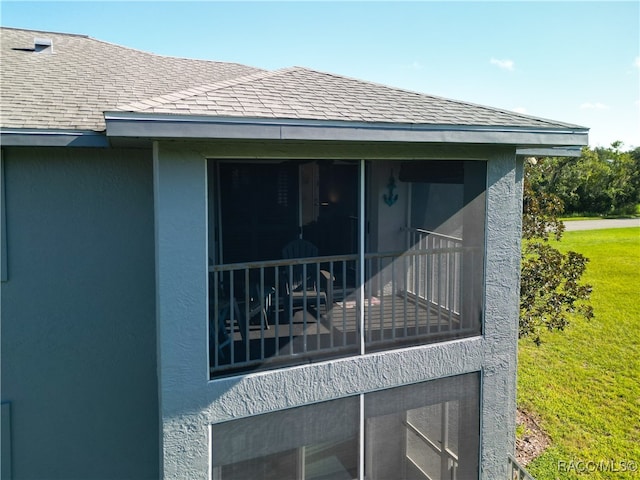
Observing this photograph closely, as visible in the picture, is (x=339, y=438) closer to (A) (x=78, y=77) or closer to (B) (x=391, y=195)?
(B) (x=391, y=195)

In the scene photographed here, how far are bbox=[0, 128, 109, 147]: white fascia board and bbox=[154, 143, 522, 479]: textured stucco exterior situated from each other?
149cm

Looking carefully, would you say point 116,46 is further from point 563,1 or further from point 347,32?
point 563,1

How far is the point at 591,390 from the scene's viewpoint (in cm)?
1268

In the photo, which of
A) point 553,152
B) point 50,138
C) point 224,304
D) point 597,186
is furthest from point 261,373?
point 597,186

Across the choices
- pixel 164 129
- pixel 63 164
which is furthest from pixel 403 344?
pixel 63 164

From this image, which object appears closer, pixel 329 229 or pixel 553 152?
pixel 553 152

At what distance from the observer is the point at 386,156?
18.1 ft


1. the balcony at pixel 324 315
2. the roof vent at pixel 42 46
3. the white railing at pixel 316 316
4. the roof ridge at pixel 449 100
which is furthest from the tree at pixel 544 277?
the roof vent at pixel 42 46

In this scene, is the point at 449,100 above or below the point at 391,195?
above

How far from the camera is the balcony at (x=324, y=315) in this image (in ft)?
17.9

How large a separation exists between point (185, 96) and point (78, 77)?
413 centimetres

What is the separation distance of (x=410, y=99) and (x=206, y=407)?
162 inches

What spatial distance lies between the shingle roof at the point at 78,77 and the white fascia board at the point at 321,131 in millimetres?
1910

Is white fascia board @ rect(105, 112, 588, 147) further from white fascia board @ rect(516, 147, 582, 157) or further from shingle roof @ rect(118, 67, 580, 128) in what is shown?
white fascia board @ rect(516, 147, 582, 157)
